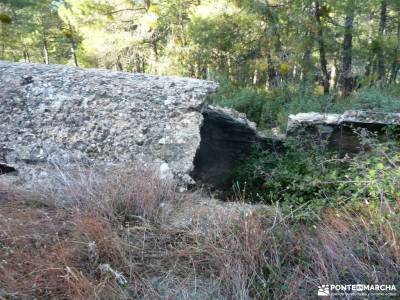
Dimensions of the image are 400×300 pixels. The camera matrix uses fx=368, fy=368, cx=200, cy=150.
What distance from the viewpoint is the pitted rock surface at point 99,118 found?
455 centimetres

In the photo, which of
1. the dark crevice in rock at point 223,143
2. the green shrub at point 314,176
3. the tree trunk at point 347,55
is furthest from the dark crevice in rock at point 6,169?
the tree trunk at point 347,55

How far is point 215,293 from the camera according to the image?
7.68ft

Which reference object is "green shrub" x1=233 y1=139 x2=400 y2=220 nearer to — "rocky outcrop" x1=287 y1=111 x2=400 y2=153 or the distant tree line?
"rocky outcrop" x1=287 y1=111 x2=400 y2=153

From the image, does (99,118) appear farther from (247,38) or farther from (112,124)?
(247,38)

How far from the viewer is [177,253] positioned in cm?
275

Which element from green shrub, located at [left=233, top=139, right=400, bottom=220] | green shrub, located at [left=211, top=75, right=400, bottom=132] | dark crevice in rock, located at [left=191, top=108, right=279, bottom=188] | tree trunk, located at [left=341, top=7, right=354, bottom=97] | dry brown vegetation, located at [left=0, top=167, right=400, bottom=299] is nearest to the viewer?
dry brown vegetation, located at [left=0, top=167, right=400, bottom=299]

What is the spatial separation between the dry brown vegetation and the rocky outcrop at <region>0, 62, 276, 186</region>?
1287 mm
